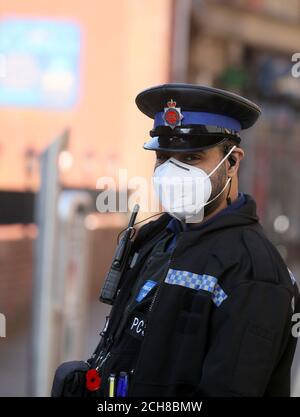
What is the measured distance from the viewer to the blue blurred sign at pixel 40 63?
24.8 ft

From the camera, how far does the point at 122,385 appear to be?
1.80 meters

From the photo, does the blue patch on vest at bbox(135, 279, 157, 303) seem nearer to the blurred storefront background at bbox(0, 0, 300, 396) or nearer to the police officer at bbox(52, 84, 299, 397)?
the police officer at bbox(52, 84, 299, 397)

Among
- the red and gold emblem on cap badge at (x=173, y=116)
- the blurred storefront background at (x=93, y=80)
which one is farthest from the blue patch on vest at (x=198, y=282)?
the blurred storefront background at (x=93, y=80)

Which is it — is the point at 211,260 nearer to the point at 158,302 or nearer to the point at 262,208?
the point at 158,302

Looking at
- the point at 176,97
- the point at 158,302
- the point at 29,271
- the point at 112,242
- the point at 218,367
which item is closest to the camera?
the point at 218,367

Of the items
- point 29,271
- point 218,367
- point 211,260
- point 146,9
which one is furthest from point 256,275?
point 146,9

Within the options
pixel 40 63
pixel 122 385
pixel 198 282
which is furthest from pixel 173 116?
pixel 40 63

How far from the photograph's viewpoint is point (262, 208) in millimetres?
11336

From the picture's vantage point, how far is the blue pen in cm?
179

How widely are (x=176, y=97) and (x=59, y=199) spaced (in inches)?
89.0

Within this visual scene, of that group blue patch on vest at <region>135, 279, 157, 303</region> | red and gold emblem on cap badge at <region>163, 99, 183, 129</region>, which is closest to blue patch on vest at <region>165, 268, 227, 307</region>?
blue patch on vest at <region>135, 279, 157, 303</region>

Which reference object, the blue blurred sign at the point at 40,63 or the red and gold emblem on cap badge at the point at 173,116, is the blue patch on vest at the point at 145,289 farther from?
the blue blurred sign at the point at 40,63

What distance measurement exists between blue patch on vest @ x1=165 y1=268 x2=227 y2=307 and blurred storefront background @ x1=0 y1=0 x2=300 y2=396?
3.94 metres
